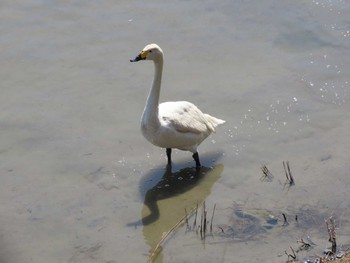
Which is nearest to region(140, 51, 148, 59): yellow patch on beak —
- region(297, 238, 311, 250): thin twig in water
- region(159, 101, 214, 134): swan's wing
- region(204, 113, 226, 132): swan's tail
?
region(159, 101, 214, 134): swan's wing

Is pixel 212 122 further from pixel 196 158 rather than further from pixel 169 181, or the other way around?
pixel 169 181

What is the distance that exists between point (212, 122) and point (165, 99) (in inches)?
50.8

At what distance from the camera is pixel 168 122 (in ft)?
29.6

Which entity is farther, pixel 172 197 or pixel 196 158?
pixel 196 158

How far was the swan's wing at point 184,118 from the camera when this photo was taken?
29.8 ft

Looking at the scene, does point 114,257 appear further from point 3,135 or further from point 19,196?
point 3,135

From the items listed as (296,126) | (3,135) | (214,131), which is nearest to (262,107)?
(296,126)

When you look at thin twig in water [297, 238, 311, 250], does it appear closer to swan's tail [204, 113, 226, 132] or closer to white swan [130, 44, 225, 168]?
white swan [130, 44, 225, 168]

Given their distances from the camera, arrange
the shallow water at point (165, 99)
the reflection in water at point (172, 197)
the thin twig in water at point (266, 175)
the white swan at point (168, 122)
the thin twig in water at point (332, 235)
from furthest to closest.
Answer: the thin twig in water at point (266, 175)
the white swan at point (168, 122)
the reflection in water at point (172, 197)
the shallow water at point (165, 99)
the thin twig in water at point (332, 235)

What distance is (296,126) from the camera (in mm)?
10297

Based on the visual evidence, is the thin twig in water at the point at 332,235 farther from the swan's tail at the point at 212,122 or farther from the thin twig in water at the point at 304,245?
the swan's tail at the point at 212,122

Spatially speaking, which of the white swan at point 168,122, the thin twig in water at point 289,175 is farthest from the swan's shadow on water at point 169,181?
the thin twig in water at point 289,175

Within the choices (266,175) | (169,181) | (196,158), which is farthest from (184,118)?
(266,175)

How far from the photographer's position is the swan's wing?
9070 mm
